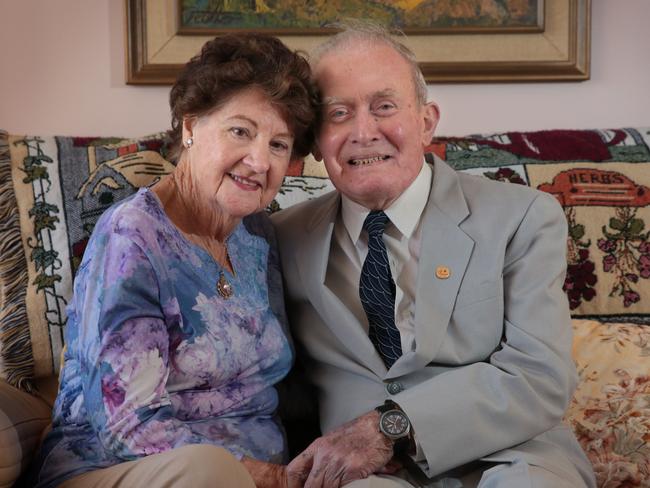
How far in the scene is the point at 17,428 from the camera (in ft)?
5.24

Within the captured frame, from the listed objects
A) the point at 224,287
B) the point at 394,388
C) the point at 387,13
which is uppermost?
the point at 387,13

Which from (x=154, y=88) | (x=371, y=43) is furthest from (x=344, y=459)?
(x=154, y=88)

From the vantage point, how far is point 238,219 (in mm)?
1760

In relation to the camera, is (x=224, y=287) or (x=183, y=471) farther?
(x=224, y=287)

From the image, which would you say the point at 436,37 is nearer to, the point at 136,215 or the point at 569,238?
the point at 569,238

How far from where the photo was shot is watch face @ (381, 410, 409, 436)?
162 centimetres

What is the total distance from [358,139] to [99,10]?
120 centimetres

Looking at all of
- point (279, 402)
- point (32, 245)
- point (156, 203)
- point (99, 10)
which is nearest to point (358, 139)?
point (156, 203)

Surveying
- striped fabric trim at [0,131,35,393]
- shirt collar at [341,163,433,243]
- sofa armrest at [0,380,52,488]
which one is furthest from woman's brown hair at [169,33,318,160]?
sofa armrest at [0,380,52,488]

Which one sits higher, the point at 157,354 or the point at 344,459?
the point at 157,354

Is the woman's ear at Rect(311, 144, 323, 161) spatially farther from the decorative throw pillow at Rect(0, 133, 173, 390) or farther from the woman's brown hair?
the decorative throw pillow at Rect(0, 133, 173, 390)

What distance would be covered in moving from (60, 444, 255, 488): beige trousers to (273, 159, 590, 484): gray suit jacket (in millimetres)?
411

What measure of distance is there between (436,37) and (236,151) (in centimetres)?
110

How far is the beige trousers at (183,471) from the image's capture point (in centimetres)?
132
